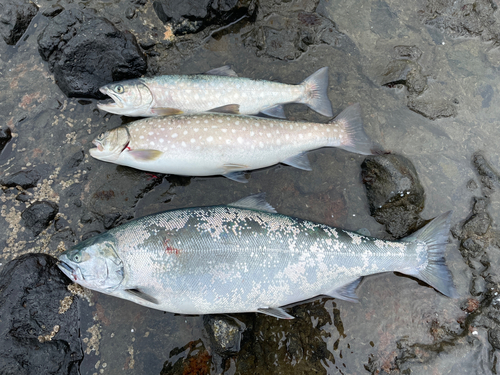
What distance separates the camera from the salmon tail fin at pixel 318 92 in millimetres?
4127

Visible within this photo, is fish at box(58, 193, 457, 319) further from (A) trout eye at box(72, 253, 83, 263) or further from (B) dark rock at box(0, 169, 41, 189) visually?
(B) dark rock at box(0, 169, 41, 189)

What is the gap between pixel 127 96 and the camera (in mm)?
3896

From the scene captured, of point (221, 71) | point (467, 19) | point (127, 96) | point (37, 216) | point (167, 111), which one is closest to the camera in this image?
point (37, 216)

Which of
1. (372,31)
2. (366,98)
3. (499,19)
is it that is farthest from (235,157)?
(499,19)

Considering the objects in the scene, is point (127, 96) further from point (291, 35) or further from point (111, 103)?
point (291, 35)

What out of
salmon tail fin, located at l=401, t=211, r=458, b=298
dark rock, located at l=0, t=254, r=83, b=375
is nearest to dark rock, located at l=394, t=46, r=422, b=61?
salmon tail fin, located at l=401, t=211, r=458, b=298

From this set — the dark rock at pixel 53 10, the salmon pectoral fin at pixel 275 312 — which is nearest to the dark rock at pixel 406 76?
the salmon pectoral fin at pixel 275 312

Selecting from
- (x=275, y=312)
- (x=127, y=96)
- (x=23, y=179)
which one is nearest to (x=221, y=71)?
(x=127, y=96)

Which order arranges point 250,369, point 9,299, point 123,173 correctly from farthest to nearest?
point 123,173 → point 250,369 → point 9,299

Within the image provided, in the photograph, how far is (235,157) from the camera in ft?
12.4

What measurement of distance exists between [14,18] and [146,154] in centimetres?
250

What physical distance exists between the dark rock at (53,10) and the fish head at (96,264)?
305cm

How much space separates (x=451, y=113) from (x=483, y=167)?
0.79m

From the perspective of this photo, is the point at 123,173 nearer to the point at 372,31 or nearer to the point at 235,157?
the point at 235,157
